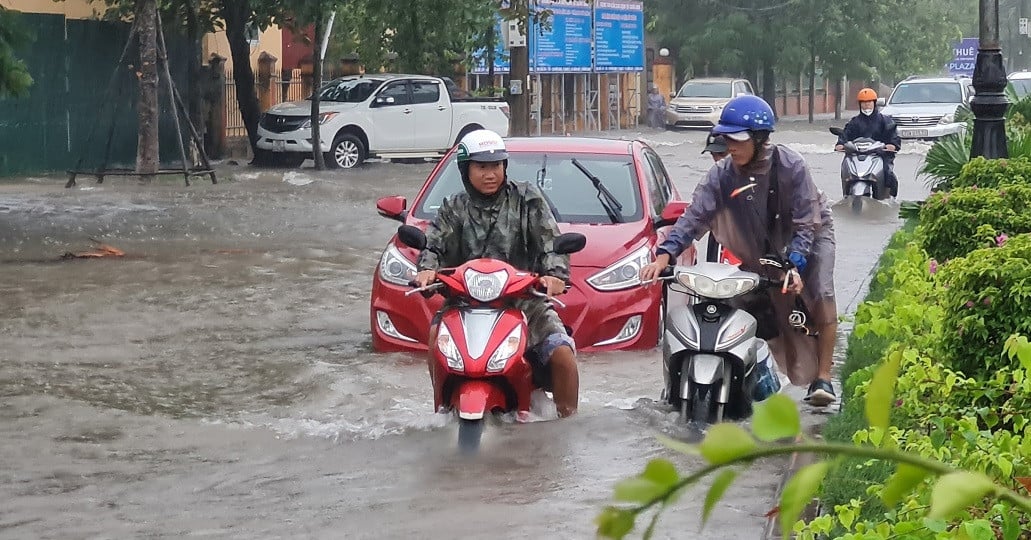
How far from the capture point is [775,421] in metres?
1.10

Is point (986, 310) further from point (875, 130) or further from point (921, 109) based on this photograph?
point (921, 109)

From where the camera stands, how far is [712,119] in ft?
155

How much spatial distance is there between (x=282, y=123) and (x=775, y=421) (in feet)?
101

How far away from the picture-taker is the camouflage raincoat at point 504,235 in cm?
775

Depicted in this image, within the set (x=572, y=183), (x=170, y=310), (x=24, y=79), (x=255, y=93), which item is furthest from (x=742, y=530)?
(x=255, y=93)

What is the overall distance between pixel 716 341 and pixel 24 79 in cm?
1045

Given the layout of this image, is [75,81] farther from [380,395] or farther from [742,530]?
[742,530]

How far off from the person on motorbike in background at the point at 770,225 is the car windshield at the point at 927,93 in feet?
99.1

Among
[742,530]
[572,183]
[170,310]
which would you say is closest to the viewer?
[742,530]

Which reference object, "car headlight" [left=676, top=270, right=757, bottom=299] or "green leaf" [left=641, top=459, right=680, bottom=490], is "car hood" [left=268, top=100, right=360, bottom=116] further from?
"green leaf" [left=641, top=459, right=680, bottom=490]

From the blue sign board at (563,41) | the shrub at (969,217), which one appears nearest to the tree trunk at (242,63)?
the blue sign board at (563,41)

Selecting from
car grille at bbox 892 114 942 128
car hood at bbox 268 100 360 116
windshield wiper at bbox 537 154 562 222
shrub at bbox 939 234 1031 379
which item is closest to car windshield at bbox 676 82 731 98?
car grille at bbox 892 114 942 128

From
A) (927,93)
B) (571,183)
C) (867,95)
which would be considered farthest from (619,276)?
(927,93)

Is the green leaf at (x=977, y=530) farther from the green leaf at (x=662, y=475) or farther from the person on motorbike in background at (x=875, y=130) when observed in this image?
the person on motorbike in background at (x=875, y=130)
